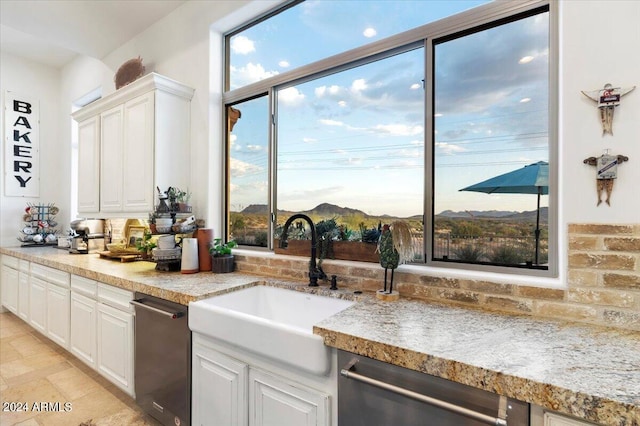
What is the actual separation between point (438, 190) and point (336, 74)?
1.08 m

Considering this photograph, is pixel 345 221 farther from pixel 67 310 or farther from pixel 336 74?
pixel 67 310

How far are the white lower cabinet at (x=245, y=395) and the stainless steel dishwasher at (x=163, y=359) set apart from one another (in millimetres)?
83

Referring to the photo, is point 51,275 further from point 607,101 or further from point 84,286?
point 607,101

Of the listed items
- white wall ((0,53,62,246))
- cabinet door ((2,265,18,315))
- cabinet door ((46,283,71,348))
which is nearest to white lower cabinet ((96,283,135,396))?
cabinet door ((46,283,71,348))

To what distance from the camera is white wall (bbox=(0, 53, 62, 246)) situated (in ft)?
13.7

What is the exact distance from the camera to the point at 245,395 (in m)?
1.42

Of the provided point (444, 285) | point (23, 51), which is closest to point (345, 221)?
point (444, 285)

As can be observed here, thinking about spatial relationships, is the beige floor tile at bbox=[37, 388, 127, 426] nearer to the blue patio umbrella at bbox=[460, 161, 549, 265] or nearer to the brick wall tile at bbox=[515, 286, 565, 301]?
the brick wall tile at bbox=[515, 286, 565, 301]

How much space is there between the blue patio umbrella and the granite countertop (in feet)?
1.44

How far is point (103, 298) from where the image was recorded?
229 cm

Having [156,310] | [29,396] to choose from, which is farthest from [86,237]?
[156,310]

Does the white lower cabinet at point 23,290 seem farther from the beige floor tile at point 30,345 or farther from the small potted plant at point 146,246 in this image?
the small potted plant at point 146,246

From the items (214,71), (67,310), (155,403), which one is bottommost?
(155,403)

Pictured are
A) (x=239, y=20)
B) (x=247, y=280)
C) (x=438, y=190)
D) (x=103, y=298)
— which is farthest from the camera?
(x=239, y=20)
